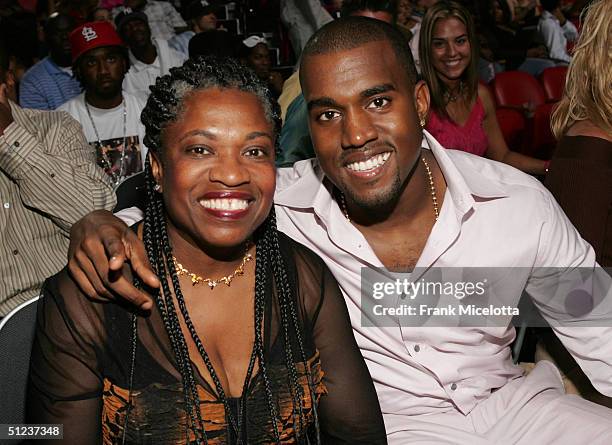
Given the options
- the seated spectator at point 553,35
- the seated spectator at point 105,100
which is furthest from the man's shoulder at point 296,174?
the seated spectator at point 553,35

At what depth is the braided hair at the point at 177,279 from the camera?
1588 millimetres

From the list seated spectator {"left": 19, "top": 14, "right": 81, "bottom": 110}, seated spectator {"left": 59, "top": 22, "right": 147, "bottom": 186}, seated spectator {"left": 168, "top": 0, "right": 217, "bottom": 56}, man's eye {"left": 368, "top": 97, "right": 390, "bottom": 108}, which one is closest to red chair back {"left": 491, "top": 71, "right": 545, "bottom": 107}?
seated spectator {"left": 168, "top": 0, "right": 217, "bottom": 56}

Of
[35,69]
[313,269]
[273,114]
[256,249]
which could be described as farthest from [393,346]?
[35,69]

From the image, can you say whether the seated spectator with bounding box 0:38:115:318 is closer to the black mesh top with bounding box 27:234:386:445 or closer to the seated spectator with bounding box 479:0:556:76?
the black mesh top with bounding box 27:234:386:445

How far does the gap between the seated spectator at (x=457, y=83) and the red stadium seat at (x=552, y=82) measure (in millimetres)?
2029

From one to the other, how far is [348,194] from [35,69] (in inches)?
151

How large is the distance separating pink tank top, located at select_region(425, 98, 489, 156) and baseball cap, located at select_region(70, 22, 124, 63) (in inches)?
73.0

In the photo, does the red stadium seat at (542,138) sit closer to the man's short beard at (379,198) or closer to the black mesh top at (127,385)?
the man's short beard at (379,198)

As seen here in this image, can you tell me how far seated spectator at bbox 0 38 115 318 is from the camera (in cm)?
246

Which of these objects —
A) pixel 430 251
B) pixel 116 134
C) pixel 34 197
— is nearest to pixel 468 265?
pixel 430 251

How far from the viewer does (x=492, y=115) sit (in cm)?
405

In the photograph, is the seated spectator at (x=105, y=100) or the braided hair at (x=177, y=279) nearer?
the braided hair at (x=177, y=279)

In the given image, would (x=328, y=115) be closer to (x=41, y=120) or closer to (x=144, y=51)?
(x=41, y=120)

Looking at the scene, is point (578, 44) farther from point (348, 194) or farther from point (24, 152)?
point (24, 152)
